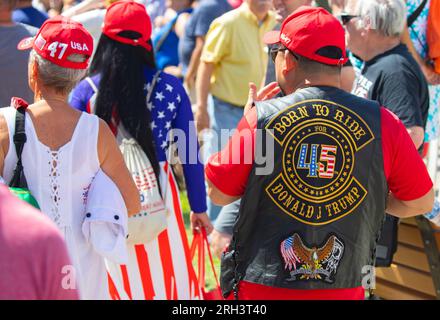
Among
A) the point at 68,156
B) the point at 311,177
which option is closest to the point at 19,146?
the point at 68,156

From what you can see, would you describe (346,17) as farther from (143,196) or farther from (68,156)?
(68,156)

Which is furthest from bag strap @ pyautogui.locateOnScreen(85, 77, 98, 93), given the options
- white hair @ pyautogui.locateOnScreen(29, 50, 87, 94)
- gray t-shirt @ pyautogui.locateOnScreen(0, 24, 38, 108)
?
white hair @ pyautogui.locateOnScreen(29, 50, 87, 94)

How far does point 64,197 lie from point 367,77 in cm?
193

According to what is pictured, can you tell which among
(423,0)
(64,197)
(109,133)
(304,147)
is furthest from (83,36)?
(423,0)

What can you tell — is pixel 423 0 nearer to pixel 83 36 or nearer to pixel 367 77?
pixel 367 77

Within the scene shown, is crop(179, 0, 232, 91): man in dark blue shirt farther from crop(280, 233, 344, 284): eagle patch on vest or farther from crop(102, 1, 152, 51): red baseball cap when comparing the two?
crop(280, 233, 344, 284): eagle patch on vest

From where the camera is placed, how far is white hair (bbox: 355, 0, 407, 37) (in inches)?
176

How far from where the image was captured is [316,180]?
318 cm

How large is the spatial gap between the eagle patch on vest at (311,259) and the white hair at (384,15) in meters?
1.68

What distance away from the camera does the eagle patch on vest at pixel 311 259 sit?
319cm

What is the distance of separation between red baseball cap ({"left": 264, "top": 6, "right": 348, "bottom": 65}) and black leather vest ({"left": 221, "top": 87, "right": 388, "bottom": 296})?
141 millimetres

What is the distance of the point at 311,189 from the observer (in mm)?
3176

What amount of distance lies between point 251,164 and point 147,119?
1.27 metres

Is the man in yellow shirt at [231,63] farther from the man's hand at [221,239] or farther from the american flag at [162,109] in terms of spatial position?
the american flag at [162,109]
